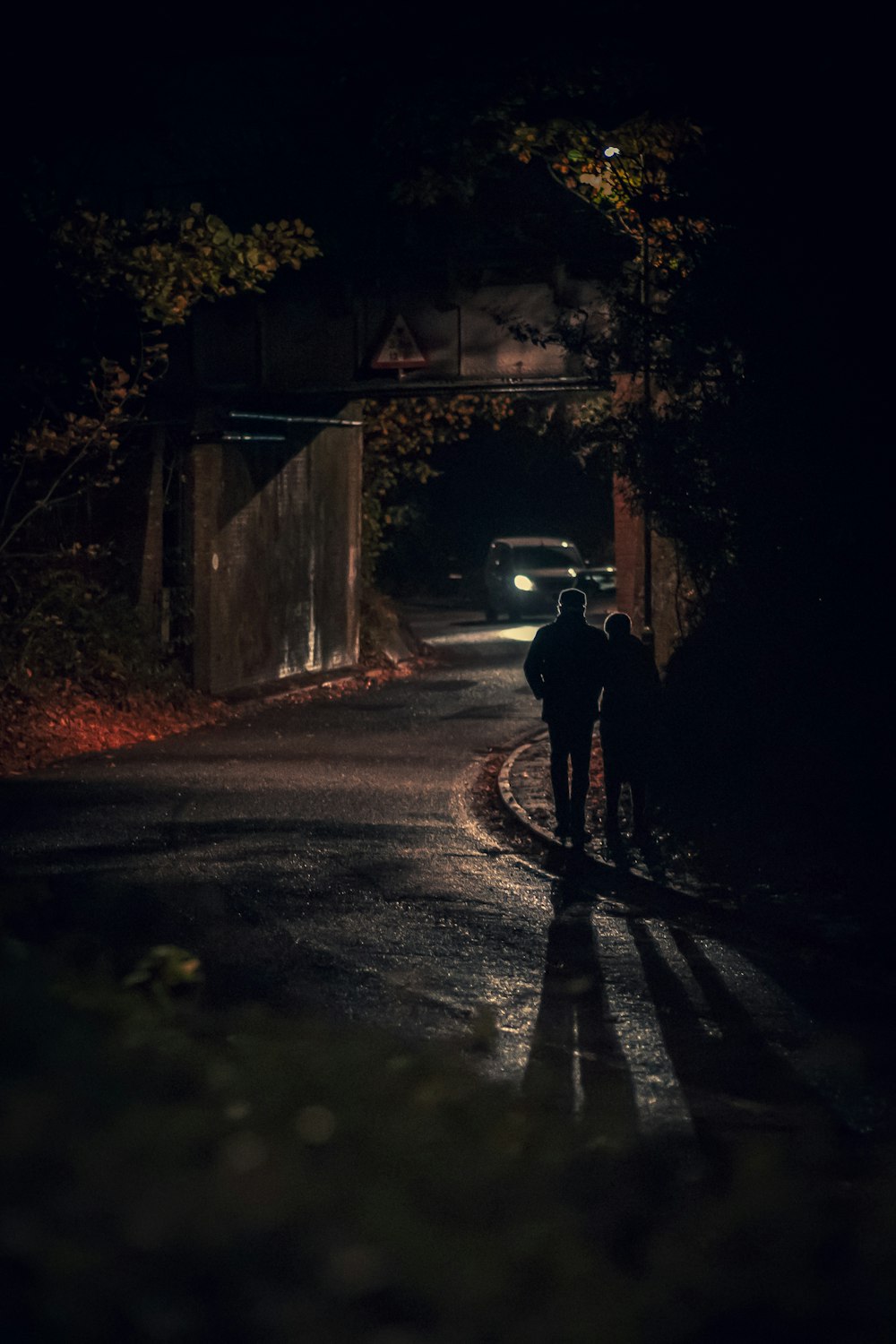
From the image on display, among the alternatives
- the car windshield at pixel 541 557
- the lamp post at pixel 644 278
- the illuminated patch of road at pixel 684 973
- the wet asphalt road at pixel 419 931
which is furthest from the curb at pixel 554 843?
the car windshield at pixel 541 557

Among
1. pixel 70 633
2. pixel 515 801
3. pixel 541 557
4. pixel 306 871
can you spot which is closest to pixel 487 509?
pixel 541 557

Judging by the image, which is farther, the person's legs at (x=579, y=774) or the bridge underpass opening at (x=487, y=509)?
the bridge underpass opening at (x=487, y=509)

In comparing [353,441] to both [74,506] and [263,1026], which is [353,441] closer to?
[74,506]

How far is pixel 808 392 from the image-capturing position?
1219 cm

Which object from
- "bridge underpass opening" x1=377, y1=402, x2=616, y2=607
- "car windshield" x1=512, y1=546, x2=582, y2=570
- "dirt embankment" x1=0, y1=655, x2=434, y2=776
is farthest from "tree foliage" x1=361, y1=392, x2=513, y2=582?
"bridge underpass opening" x1=377, y1=402, x2=616, y2=607

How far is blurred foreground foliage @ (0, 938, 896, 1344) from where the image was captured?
287 cm

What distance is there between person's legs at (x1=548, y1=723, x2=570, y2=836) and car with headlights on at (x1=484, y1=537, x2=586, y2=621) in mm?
25843

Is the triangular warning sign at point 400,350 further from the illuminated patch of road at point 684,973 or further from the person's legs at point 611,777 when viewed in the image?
the illuminated patch of road at point 684,973

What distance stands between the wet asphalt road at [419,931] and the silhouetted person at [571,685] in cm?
62

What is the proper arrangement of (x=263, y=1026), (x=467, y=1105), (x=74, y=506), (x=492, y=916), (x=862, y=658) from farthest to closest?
(x=74, y=506) → (x=862, y=658) → (x=492, y=916) → (x=263, y=1026) → (x=467, y=1105)

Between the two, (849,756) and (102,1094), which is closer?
(102,1094)

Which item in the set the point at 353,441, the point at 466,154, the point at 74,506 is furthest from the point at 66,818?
the point at 353,441

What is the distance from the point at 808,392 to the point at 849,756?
2964 millimetres

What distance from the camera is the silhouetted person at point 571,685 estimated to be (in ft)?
42.3
